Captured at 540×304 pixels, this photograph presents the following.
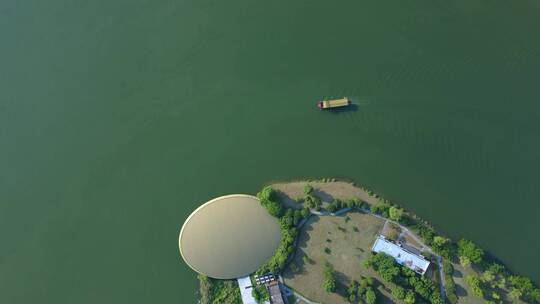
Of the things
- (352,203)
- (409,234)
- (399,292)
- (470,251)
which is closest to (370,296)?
(399,292)

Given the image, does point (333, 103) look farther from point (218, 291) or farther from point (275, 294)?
point (218, 291)

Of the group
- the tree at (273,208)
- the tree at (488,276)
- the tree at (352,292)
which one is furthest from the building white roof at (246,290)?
the tree at (488,276)

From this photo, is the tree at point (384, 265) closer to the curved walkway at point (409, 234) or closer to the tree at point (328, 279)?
the curved walkway at point (409, 234)

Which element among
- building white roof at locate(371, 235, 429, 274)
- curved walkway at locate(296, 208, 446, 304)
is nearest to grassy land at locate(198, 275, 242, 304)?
curved walkway at locate(296, 208, 446, 304)

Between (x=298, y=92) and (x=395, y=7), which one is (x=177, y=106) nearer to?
(x=298, y=92)

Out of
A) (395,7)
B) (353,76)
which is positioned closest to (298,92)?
(353,76)

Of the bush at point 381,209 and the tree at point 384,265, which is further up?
the bush at point 381,209
